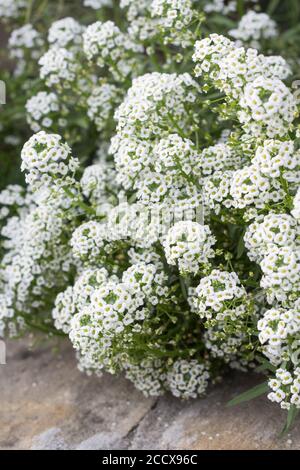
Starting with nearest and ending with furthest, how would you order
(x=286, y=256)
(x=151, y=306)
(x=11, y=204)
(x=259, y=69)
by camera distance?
(x=286, y=256) → (x=259, y=69) → (x=151, y=306) → (x=11, y=204)

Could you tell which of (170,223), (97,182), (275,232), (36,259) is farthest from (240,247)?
(36,259)

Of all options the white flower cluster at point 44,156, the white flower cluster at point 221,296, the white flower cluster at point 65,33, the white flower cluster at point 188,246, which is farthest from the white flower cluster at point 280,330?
the white flower cluster at point 65,33

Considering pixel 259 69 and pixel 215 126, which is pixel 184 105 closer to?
pixel 215 126

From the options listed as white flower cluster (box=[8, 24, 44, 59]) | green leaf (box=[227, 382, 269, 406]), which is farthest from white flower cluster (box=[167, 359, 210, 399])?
white flower cluster (box=[8, 24, 44, 59])

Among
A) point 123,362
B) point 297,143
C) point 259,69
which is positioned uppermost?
point 259,69

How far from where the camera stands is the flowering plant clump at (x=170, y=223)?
3.59 meters

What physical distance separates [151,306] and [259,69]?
1317 mm

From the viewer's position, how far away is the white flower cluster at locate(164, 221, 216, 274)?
3.65m

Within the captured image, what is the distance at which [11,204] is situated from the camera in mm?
5039

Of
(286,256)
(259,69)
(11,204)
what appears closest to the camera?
(286,256)

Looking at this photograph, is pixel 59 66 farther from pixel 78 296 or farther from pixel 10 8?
pixel 78 296

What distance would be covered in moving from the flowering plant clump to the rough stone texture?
0.14 meters

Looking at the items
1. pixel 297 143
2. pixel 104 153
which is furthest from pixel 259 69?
pixel 104 153

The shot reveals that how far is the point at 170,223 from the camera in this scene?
4098mm
